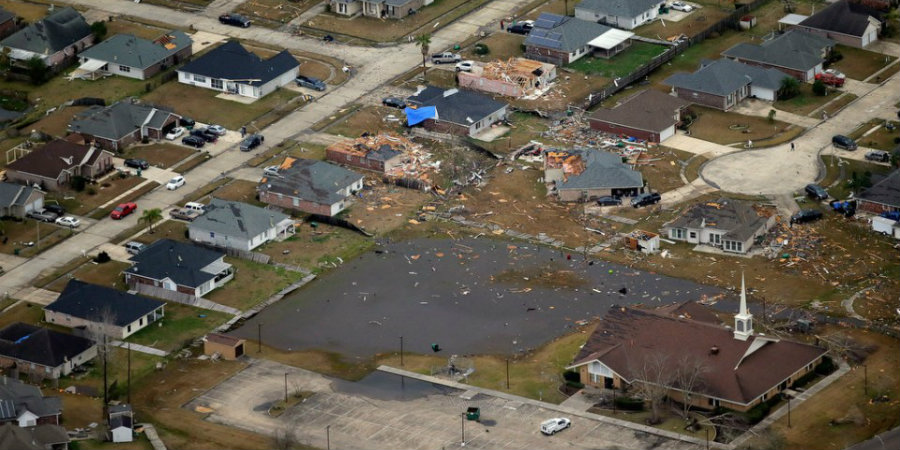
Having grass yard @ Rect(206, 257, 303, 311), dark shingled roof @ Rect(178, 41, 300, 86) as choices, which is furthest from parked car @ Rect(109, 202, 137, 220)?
dark shingled roof @ Rect(178, 41, 300, 86)

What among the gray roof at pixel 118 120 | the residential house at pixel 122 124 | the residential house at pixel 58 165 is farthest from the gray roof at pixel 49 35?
the residential house at pixel 58 165

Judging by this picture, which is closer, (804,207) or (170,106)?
(804,207)

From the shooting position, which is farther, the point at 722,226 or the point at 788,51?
the point at 788,51

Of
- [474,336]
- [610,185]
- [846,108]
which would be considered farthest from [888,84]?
[474,336]

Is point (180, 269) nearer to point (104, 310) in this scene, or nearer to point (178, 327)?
point (178, 327)

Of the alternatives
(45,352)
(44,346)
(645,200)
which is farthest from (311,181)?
(45,352)

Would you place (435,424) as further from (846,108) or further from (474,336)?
(846,108)
